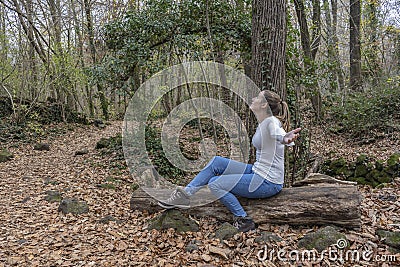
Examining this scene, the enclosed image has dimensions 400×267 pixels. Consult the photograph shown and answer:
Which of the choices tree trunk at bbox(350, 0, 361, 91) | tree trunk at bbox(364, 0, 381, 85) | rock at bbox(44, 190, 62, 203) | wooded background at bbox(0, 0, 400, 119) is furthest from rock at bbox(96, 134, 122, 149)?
tree trunk at bbox(364, 0, 381, 85)

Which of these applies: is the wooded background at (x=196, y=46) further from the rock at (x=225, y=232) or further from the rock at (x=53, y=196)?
the rock at (x=53, y=196)

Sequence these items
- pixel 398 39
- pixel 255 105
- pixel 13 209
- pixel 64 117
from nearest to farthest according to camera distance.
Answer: pixel 255 105 < pixel 13 209 < pixel 398 39 < pixel 64 117

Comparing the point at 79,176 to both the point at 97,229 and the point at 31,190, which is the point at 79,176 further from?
the point at 97,229

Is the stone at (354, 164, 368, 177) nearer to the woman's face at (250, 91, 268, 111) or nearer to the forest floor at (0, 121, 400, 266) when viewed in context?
the forest floor at (0, 121, 400, 266)

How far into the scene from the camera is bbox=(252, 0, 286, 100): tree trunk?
509 cm

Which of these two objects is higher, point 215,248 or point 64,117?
point 64,117

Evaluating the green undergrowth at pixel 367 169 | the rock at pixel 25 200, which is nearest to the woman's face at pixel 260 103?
the green undergrowth at pixel 367 169

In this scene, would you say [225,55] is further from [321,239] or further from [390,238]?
[390,238]

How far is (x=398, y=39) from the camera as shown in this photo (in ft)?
36.8

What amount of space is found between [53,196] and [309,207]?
4320 millimetres

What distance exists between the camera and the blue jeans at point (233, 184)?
3.59 m

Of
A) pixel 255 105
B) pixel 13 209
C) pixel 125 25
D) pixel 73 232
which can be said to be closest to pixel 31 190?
pixel 13 209

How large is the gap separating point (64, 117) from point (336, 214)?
12.9 metres

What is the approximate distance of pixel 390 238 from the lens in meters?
3.20
